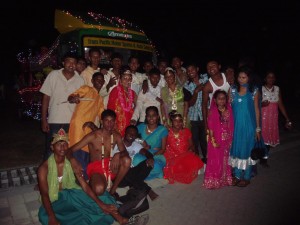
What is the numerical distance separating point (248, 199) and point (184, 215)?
101 centimetres

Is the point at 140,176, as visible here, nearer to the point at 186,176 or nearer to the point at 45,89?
the point at 186,176

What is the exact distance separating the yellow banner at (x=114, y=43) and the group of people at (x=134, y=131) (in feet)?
8.95

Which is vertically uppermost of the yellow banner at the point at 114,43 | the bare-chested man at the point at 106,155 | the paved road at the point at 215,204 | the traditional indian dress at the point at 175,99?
the yellow banner at the point at 114,43

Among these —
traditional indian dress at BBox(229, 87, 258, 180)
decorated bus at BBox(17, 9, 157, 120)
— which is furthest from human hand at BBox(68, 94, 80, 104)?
decorated bus at BBox(17, 9, 157, 120)

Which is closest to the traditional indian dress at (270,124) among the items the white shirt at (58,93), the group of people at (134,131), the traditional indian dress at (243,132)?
the group of people at (134,131)

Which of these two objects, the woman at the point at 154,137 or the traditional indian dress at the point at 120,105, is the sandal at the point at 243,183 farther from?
the traditional indian dress at the point at 120,105

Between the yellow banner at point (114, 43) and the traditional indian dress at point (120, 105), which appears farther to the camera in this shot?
the yellow banner at point (114, 43)

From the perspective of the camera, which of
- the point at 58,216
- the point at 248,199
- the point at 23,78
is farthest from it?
the point at 23,78

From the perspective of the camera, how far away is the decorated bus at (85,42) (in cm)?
824

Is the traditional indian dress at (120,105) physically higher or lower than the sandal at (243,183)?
higher

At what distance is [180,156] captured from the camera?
503cm

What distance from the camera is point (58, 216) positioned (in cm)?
339

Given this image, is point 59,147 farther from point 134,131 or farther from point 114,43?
point 114,43

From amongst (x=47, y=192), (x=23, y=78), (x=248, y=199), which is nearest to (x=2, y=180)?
(x=47, y=192)
